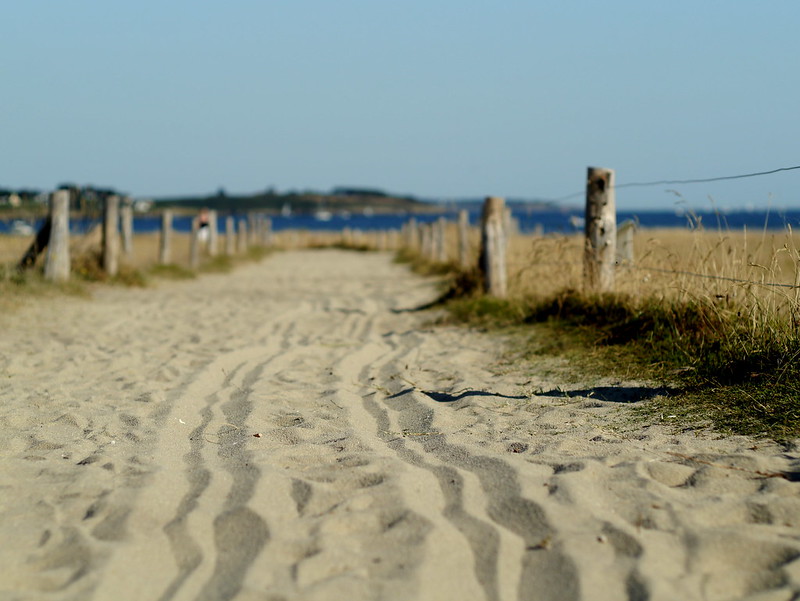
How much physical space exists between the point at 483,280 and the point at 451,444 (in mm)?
5858

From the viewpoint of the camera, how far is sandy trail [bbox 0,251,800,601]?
2.56m

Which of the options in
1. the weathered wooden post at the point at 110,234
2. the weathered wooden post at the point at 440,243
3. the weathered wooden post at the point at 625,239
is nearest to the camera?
the weathered wooden post at the point at 625,239

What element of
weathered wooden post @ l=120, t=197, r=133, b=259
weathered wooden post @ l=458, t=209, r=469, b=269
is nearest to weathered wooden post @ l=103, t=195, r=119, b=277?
weathered wooden post @ l=120, t=197, r=133, b=259

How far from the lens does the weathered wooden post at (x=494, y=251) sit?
9.55 metres

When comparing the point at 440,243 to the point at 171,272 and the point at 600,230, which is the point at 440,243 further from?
the point at 600,230

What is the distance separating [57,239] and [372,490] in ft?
31.6

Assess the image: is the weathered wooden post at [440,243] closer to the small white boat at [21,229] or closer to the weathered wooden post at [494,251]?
the small white boat at [21,229]

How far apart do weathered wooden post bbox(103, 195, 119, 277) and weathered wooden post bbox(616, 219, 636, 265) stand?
8.91 m

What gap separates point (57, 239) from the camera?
11.5m

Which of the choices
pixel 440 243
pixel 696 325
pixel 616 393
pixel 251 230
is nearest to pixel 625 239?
pixel 696 325

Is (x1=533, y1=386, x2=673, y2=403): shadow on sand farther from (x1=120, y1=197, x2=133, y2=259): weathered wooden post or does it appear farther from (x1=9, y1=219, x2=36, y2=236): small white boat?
(x1=120, y1=197, x2=133, y2=259): weathered wooden post

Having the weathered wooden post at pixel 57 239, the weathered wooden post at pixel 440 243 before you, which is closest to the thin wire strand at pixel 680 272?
the weathered wooden post at pixel 57 239

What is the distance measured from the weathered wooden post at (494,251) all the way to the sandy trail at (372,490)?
345cm

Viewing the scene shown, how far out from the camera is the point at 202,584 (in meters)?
2.55
